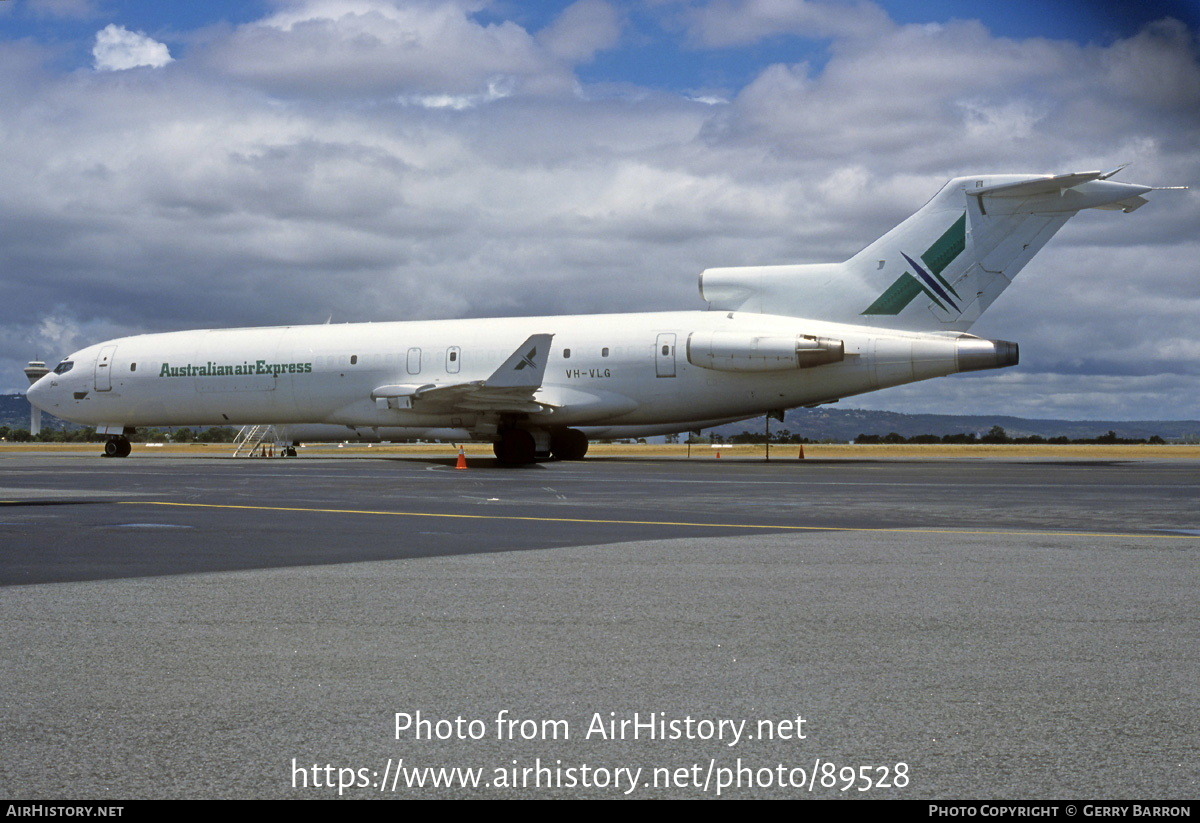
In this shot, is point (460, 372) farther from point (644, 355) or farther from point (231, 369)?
point (231, 369)

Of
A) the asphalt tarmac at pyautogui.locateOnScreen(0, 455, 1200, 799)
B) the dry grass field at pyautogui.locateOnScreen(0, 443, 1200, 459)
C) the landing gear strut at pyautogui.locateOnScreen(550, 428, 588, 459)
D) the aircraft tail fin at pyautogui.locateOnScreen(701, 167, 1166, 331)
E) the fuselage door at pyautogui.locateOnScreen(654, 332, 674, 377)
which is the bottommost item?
the dry grass field at pyautogui.locateOnScreen(0, 443, 1200, 459)

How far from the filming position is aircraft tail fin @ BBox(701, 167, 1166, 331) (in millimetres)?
31281

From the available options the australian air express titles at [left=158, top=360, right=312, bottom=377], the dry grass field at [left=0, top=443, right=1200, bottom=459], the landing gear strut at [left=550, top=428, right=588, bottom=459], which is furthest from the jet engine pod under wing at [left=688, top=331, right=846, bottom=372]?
the australian air express titles at [left=158, top=360, right=312, bottom=377]

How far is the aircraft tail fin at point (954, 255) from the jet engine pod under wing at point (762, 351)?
2.13m

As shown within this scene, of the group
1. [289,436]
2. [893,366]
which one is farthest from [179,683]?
[289,436]

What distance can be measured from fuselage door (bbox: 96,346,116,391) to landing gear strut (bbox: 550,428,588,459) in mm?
15813

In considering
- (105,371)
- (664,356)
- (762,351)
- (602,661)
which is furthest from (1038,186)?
(105,371)

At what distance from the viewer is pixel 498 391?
3272 cm

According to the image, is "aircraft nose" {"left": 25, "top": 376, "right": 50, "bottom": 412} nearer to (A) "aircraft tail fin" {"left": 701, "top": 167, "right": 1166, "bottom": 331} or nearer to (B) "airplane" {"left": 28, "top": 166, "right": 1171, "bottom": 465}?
(B) "airplane" {"left": 28, "top": 166, "right": 1171, "bottom": 465}

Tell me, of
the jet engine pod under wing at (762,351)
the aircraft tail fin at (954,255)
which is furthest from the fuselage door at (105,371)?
the aircraft tail fin at (954,255)

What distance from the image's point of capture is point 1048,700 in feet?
16.3

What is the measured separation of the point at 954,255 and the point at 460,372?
49.4 feet

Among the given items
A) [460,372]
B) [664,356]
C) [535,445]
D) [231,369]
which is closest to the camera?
[664,356]

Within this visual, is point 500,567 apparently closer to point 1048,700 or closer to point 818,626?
point 818,626
